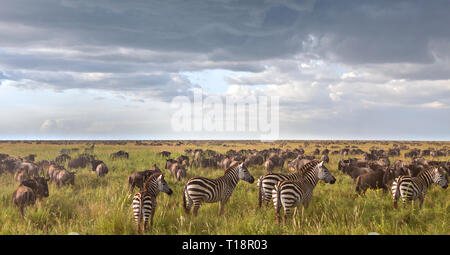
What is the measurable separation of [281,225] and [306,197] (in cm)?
146

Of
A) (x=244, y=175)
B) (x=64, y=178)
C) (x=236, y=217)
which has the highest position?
(x=244, y=175)

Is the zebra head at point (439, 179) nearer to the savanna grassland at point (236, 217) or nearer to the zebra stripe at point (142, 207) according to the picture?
the savanna grassland at point (236, 217)

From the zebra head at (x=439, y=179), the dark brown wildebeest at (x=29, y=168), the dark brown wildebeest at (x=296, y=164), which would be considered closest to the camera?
the zebra head at (x=439, y=179)

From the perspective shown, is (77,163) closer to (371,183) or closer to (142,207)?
(142,207)

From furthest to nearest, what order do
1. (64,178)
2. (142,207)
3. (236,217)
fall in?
(64,178)
(236,217)
(142,207)

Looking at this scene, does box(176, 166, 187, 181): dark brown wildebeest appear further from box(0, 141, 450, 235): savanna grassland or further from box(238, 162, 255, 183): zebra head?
box(238, 162, 255, 183): zebra head

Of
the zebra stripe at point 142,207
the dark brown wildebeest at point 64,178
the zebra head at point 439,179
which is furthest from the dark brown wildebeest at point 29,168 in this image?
the zebra head at point 439,179

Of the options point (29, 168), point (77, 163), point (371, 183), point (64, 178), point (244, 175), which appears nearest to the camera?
point (244, 175)

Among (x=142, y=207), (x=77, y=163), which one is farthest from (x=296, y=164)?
(x=142, y=207)

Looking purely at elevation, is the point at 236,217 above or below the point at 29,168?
below

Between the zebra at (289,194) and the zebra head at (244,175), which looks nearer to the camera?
the zebra at (289,194)

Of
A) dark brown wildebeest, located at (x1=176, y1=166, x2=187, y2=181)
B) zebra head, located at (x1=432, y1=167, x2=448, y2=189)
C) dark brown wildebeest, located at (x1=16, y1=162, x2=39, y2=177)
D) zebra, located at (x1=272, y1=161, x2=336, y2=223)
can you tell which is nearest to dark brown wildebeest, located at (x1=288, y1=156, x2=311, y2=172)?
dark brown wildebeest, located at (x1=176, y1=166, x2=187, y2=181)

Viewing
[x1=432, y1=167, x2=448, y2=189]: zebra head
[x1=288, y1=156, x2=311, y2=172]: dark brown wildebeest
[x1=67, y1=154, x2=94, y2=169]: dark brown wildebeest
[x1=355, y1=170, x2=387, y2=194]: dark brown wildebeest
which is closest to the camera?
[x1=432, y1=167, x2=448, y2=189]: zebra head
